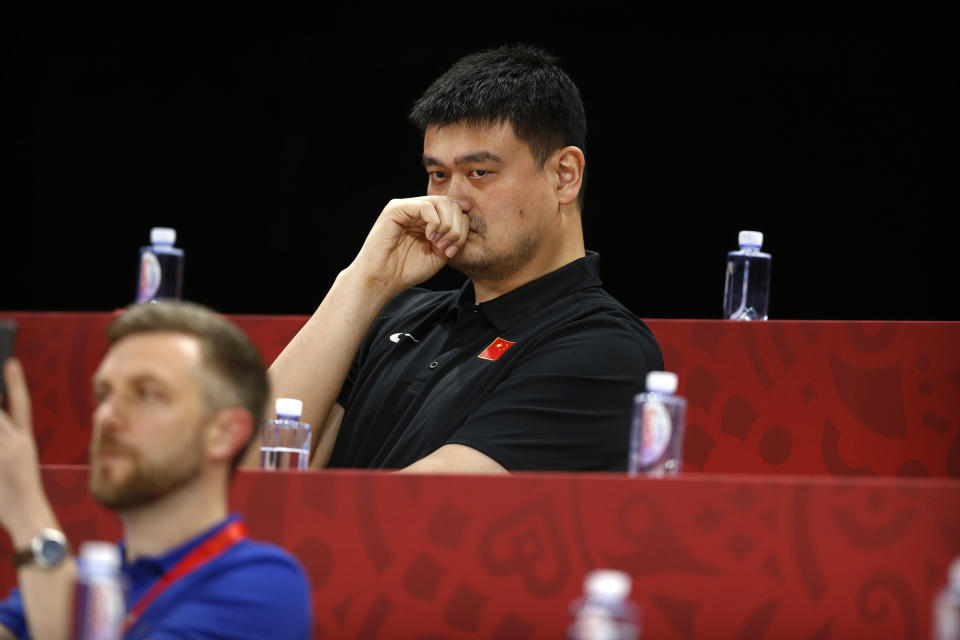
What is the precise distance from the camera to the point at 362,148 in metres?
4.18

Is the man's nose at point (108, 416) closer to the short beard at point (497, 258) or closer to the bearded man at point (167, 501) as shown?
the bearded man at point (167, 501)

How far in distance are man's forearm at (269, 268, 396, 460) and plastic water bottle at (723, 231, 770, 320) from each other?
111 cm

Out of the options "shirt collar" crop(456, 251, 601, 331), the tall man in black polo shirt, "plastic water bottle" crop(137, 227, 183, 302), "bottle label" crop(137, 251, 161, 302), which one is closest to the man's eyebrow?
the tall man in black polo shirt

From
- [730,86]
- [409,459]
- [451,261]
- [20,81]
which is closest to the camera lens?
[409,459]

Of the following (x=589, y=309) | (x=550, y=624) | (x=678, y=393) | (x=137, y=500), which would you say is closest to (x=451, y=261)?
(x=589, y=309)

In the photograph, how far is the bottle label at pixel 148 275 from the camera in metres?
3.18

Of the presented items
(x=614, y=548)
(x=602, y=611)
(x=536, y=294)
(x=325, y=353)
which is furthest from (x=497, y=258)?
(x=602, y=611)

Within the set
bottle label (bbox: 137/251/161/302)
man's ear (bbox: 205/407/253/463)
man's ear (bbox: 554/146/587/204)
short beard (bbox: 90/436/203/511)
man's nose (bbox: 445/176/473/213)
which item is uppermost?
man's ear (bbox: 554/146/587/204)

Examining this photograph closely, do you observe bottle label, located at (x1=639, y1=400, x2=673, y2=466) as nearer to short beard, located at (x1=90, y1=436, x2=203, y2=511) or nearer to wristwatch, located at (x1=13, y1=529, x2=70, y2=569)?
short beard, located at (x1=90, y1=436, x2=203, y2=511)

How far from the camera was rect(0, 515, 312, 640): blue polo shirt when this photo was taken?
1.39m

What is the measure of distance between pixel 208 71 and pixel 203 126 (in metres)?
0.17

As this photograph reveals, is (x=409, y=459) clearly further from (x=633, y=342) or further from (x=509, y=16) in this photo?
(x=509, y=16)

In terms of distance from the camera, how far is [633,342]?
2.38 meters

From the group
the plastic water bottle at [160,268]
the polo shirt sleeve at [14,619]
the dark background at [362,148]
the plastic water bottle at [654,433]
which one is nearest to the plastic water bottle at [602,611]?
the plastic water bottle at [654,433]
